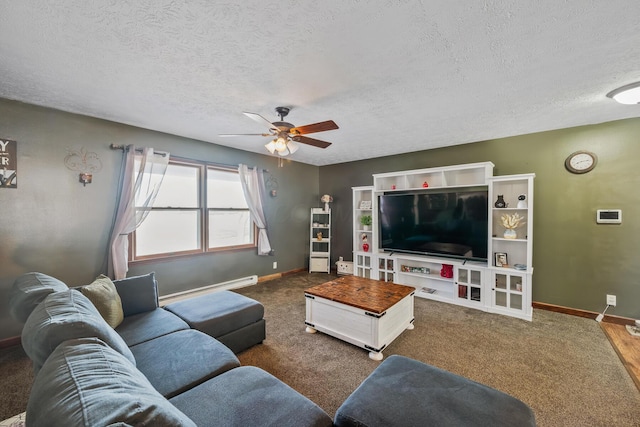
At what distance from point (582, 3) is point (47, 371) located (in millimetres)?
2869

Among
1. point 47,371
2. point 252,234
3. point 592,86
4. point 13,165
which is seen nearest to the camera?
point 47,371

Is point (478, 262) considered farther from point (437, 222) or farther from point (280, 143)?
point (280, 143)

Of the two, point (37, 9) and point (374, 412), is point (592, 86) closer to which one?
point (374, 412)

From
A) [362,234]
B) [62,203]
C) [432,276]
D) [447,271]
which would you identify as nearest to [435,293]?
[432,276]

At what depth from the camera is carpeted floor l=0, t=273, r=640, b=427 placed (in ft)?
6.15

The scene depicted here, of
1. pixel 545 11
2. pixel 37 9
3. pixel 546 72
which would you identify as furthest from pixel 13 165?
pixel 546 72

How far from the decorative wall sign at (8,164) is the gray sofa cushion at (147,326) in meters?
1.92

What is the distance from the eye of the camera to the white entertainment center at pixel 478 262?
3.45m

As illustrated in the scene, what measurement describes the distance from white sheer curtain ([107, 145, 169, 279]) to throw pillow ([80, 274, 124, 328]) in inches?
46.2

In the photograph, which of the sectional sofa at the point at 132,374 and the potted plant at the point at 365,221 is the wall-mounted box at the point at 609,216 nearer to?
the potted plant at the point at 365,221

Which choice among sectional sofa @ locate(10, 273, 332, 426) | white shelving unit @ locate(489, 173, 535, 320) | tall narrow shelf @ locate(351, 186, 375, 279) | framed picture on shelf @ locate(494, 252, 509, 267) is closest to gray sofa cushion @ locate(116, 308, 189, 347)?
sectional sofa @ locate(10, 273, 332, 426)

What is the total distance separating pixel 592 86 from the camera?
2.29m

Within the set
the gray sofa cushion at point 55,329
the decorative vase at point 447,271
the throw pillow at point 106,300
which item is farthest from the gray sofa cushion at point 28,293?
the decorative vase at point 447,271

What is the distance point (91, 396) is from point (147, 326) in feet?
5.50
